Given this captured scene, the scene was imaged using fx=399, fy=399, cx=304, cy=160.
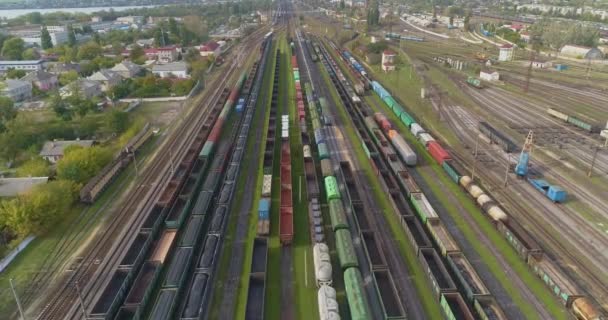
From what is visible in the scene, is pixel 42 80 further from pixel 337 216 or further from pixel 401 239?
pixel 401 239

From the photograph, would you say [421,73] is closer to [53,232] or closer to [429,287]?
[429,287]

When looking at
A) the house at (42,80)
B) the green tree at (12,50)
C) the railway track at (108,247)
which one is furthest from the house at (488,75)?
the green tree at (12,50)

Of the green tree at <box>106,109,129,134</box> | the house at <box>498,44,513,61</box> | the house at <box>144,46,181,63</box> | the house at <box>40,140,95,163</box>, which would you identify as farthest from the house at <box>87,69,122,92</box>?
the house at <box>498,44,513,61</box>

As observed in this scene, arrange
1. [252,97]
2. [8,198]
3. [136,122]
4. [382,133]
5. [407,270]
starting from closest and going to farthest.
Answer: [407,270] < [8,198] < [382,133] < [136,122] < [252,97]

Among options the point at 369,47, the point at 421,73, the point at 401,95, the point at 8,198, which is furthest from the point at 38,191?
the point at 369,47

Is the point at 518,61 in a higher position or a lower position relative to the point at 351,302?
higher

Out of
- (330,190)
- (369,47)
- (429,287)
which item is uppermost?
(369,47)
